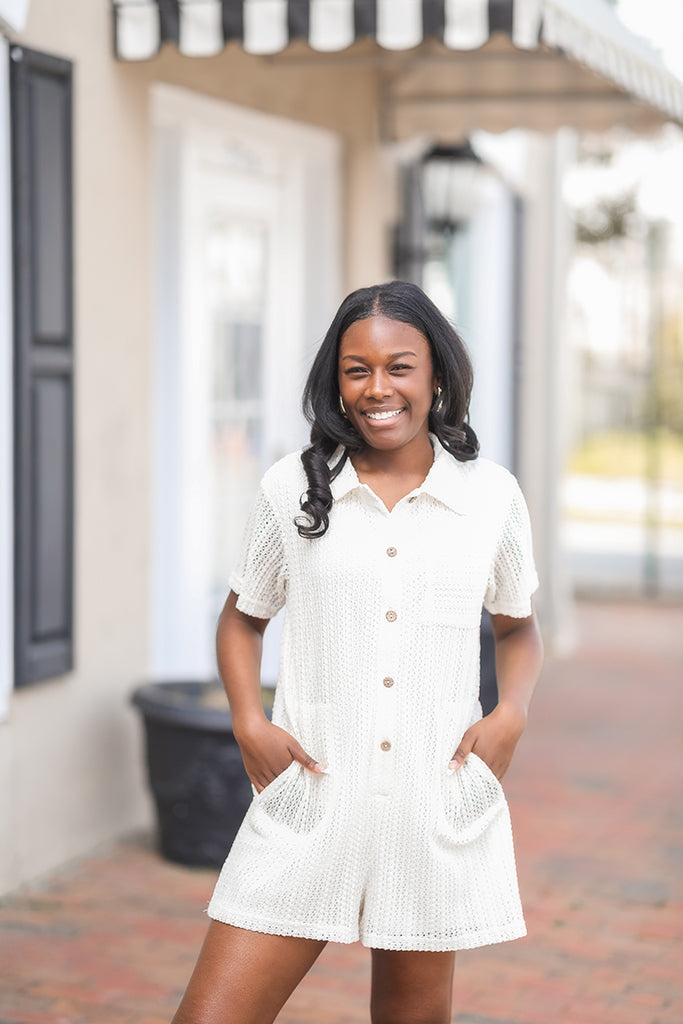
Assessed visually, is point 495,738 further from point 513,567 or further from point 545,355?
point 545,355

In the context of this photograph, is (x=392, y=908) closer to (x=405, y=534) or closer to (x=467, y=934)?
(x=467, y=934)

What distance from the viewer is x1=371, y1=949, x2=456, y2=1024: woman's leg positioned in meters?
2.73

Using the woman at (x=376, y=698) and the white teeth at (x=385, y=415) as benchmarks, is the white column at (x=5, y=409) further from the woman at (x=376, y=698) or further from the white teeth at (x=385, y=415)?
the white teeth at (x=385, y=415)

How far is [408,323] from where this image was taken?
8.75ft

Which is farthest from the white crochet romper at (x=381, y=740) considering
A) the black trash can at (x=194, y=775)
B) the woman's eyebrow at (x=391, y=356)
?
the black trash can at (x=194, y=775)

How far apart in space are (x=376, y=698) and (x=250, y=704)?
0.26 m

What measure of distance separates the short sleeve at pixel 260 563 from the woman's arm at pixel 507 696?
0.45 meters

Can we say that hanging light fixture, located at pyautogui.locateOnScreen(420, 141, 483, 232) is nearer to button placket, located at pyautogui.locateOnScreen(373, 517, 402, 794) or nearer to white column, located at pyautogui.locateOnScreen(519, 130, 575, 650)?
white column, located at pyautogui.locateOnScreen(519, 130, 575, 650)

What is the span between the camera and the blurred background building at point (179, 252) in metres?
4.72

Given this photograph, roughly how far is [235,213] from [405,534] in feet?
13.6

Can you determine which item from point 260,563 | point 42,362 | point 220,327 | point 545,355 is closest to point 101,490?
point 42,362

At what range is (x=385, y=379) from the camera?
2631mm

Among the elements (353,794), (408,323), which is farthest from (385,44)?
(353,794)

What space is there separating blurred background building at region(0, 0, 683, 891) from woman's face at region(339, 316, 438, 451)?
2.21 meters
